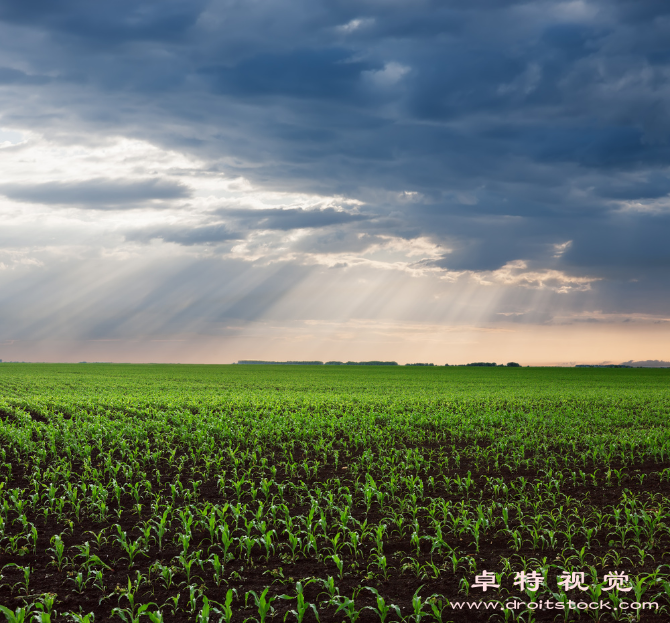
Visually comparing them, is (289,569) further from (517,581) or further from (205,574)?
(517,581)

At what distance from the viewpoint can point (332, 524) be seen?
9.84 metres

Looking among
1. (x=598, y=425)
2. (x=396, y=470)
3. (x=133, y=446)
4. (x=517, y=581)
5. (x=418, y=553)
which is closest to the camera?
(x=517, y=581)

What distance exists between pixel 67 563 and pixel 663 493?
1274 cm

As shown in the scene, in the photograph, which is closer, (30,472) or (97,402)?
(30,472)

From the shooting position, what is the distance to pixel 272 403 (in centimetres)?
A: 2761

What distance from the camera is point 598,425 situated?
22.5 m

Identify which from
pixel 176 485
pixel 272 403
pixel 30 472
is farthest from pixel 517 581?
pixel 272 403

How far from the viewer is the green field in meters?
7.05

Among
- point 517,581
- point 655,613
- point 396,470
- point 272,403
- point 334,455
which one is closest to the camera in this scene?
point 655,613

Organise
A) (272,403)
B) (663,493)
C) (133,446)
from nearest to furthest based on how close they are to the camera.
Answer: (663,493)
(133,446)
(272,403)

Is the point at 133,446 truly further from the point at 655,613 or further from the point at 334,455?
the point at 655,613

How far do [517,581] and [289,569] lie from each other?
347 centimetres

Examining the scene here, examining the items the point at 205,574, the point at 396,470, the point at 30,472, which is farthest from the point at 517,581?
the point at 30,472

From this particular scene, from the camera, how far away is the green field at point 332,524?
7.05 m
